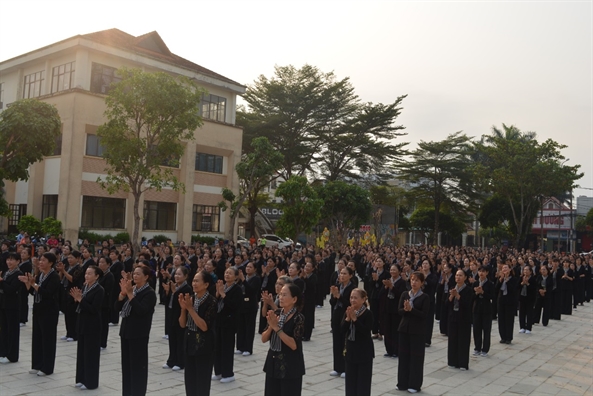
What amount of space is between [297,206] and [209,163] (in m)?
7.97

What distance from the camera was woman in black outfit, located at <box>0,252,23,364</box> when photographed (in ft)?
26.5

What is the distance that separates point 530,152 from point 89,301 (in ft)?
111

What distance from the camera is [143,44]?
33.2 m

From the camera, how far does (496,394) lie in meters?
7.69

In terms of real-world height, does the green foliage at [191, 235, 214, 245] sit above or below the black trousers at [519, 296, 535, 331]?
above

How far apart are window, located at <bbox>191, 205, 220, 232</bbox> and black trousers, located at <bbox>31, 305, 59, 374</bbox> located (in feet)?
88.5

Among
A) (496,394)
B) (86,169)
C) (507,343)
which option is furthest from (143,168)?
(496,394)

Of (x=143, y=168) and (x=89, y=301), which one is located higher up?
(x=143, y=168)

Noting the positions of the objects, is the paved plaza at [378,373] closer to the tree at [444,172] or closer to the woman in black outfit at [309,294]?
the woman in black outfit at [309,294]

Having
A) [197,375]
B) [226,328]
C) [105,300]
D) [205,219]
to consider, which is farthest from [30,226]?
[197,375]

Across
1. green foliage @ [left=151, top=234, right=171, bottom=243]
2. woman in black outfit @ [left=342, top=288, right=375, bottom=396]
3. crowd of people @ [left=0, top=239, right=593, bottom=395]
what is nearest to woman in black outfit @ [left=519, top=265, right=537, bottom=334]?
crowd of people @ [left=0, top=239, right=593, bottom=395]

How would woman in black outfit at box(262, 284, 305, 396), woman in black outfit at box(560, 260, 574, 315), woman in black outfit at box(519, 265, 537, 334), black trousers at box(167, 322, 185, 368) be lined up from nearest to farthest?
woman in black outfit at box(262, 284, 305, 396) < black trousers at box(167, 322, 185, 368) < woman in black outfit at box(519, 265, 537, 334) < woman in black outfit at box(560, 260, 574, 315)

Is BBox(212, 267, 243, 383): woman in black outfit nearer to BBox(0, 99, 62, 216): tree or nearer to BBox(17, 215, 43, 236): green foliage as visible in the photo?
BBox(0, 99, 62, 216): tree

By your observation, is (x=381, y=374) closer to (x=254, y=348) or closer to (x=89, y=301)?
(x=254, y=348)
